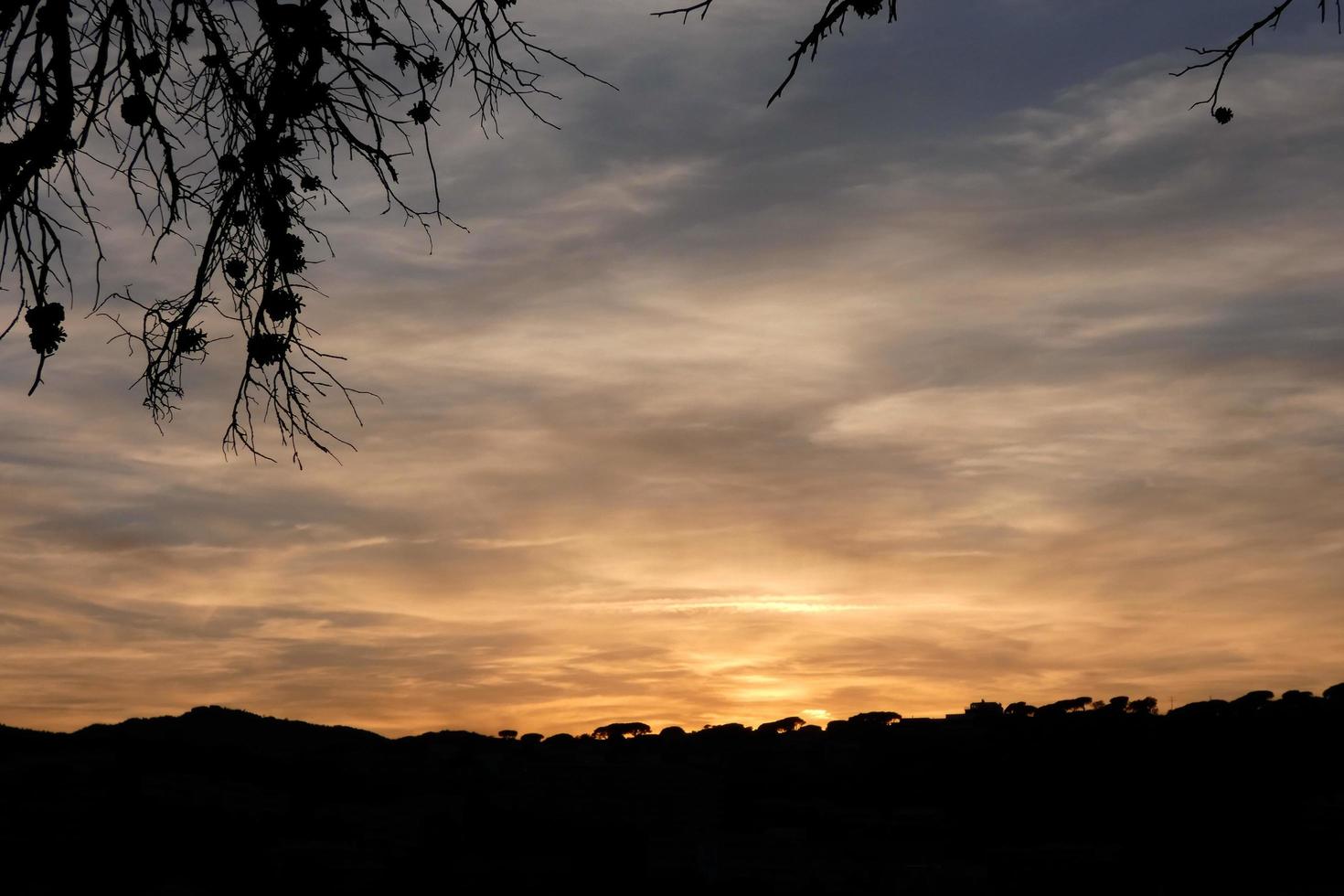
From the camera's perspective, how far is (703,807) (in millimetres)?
12266

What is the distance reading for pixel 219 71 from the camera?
876 centimetres

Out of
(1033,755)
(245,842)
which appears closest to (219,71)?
(245,842)

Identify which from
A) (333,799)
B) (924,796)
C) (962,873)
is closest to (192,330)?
(333,799)

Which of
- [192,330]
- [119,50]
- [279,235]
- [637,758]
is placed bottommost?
[637,758]

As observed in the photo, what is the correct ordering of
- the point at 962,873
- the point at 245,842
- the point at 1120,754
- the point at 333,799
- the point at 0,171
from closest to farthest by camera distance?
the point at 0,171 → the point at 962,873 → the point at 245,842 → the point at 333,799 → the point at 1120,754

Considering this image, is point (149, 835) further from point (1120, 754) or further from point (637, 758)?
point (1120, 754)

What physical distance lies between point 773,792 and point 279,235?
314 inches

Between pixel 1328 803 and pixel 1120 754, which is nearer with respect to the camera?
pixel 1328 803

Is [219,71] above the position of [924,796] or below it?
above

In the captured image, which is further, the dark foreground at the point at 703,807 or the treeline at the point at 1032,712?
the treeline at the point at 1032,712

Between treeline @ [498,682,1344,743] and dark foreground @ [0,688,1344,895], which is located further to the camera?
treeline @ [498,682,1344,743]

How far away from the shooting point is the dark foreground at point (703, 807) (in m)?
9.93

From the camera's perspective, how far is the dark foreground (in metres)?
9.93

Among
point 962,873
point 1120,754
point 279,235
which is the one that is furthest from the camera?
point 1120,754
